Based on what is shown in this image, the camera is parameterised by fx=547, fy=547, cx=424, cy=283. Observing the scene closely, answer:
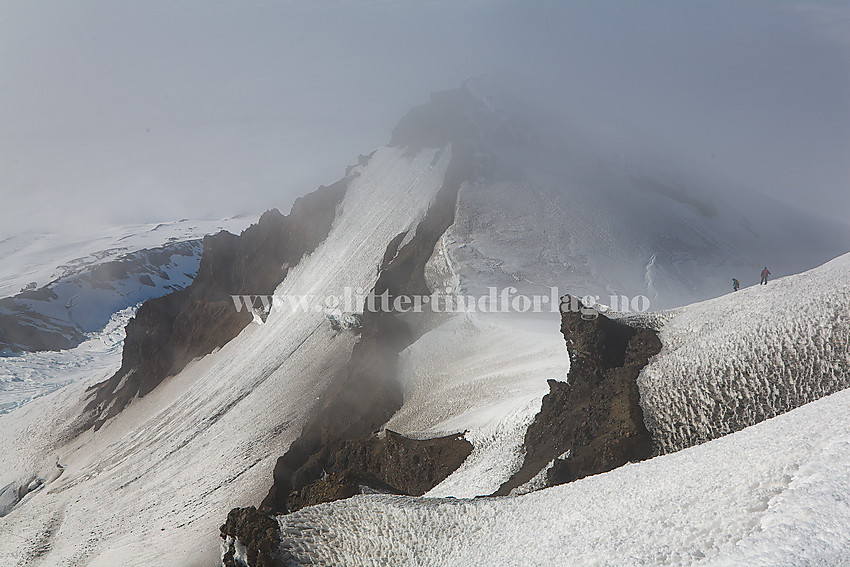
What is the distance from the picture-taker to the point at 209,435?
128 feet

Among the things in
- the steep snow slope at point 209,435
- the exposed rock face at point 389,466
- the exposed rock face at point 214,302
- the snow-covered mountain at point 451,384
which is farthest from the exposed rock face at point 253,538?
the exposed rock face at point 214,302

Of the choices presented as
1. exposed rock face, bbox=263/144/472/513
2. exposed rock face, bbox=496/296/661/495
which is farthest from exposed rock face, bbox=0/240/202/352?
exposed rock face, bbox=496/296/661/495

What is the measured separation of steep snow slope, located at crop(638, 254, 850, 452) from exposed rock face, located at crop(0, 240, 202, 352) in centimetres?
16223

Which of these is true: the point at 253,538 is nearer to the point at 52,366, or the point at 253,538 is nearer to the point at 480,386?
the point at 480,386

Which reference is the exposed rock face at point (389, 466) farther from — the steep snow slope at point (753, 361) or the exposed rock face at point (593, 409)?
the steep snow slope at point (753, 361)

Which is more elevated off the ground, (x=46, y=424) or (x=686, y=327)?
(x=686, y=327)

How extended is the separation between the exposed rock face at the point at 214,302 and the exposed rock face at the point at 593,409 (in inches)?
1555

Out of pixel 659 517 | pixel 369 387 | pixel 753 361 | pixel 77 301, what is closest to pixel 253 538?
pixel 659 517

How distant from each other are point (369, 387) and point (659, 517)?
2574 cm

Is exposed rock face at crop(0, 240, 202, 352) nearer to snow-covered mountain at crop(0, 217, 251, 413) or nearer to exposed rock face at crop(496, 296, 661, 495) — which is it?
snow-covered mountain at crop(0, 217, 251, 413)

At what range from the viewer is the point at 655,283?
3322cm

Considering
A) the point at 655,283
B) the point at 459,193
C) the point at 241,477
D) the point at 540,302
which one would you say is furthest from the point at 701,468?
the point at 459,193

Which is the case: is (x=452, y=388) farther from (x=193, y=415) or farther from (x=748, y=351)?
(x=193, y=415)

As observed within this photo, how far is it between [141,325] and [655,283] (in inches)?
2279
